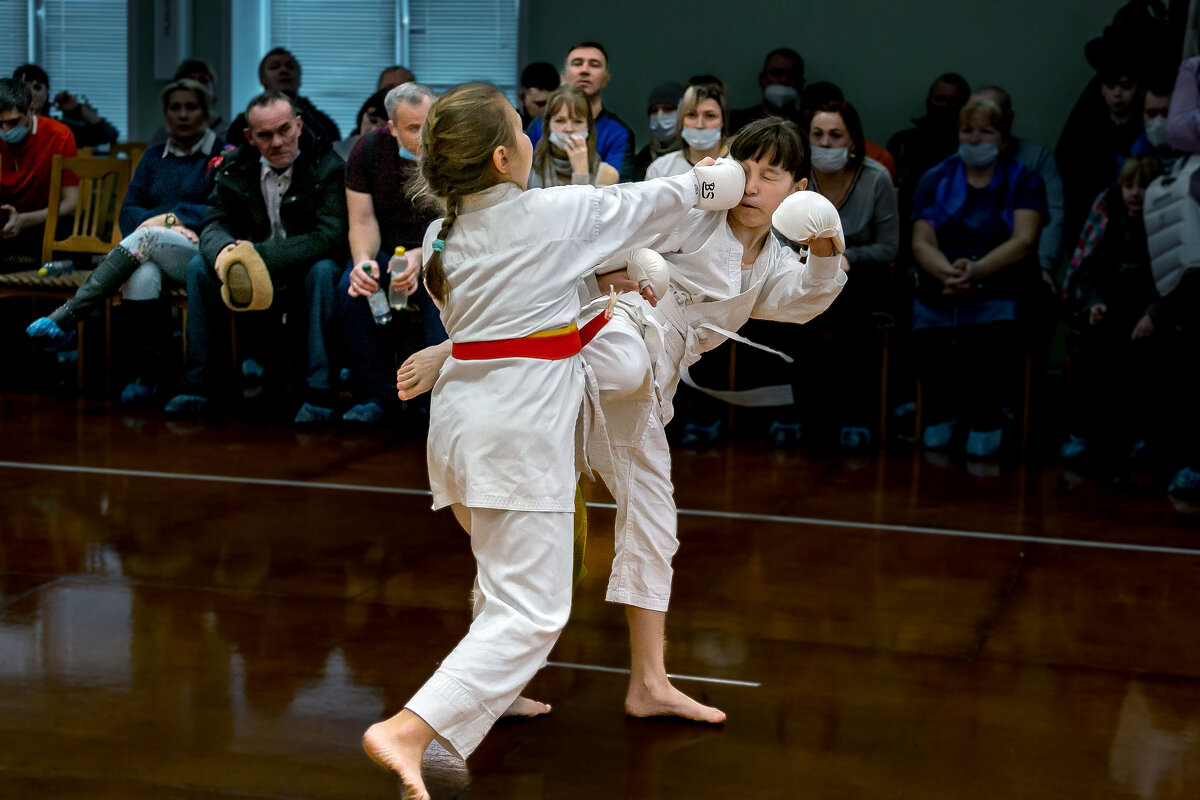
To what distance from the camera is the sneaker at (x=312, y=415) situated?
19.9 ft

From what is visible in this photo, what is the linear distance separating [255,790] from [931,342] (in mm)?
4072

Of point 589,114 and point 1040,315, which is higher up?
point 589,114

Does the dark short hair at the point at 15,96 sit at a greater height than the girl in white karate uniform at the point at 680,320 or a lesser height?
greater

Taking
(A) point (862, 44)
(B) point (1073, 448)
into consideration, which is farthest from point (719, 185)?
(A) point (862, 44)

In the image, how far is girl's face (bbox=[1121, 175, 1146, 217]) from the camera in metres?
5.55

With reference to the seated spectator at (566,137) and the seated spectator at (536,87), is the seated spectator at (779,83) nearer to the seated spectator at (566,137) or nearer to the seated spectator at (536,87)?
the seated spectator at (536,87)

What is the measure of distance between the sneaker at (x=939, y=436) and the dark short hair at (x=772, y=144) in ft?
10.7

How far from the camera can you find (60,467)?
515 cm

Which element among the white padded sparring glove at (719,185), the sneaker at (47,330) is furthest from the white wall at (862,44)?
the white padded sparring glove at (719,185)

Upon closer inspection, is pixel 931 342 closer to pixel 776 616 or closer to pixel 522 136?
pixel 776 616

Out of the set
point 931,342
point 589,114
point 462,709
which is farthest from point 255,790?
point 931,342

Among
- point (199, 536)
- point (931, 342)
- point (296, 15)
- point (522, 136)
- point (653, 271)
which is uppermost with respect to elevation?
point (296, 15)

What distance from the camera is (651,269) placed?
252 centimetres

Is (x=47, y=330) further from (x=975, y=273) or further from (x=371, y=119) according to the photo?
(x=975, y=273)
